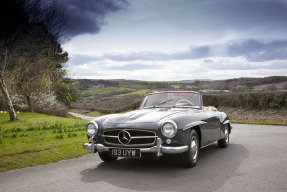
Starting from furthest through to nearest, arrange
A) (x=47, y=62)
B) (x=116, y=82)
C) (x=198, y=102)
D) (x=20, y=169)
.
→ (x=116, y=82) → (x=47, y=62) → (x=198, y=102) → (x=20, y=169)

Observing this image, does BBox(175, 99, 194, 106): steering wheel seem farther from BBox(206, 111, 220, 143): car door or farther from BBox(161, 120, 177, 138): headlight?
BBox(161, 120, 177, 138): headlight

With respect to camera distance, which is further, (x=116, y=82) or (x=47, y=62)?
(x=116, y=82)

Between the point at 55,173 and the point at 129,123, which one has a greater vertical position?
the point at 129,123

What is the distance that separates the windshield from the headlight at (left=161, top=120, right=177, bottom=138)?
205cm

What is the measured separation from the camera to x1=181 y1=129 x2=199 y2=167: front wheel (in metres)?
5.47

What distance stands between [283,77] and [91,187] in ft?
118

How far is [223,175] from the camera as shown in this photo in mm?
5016

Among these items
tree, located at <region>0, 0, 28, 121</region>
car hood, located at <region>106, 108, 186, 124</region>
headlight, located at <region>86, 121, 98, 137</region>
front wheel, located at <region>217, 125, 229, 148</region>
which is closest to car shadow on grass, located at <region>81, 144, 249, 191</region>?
headlight, located at <region>86, 121, 98, 137</region>

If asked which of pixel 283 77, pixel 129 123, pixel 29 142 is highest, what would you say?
pixel 283 77

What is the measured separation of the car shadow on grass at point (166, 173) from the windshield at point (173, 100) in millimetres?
1401

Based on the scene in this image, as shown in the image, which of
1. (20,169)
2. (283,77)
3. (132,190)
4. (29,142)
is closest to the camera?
(132,190)

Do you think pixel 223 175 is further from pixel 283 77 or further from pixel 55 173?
pixel 283 77

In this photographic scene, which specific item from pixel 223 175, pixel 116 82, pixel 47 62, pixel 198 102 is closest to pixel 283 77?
pixel 47 62

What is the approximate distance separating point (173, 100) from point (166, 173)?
266 centimetres
